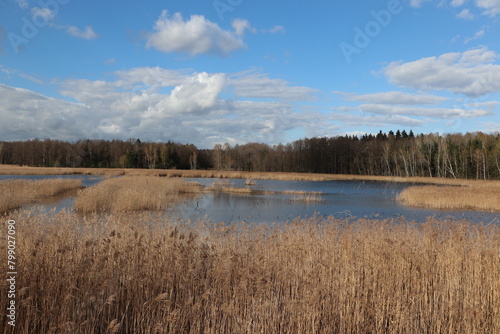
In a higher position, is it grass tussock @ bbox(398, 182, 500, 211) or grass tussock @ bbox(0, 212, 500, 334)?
grass tussock @ bbox(0, 212, 500, 334)

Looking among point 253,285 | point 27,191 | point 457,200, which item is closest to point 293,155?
point 457,200

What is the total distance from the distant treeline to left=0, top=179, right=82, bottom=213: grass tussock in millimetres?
50784

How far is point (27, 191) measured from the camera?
2222 cm

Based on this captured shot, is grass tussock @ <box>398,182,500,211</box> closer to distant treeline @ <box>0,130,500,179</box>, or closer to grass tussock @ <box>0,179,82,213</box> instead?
grass tussock @ <box>0,179,82,213</box>

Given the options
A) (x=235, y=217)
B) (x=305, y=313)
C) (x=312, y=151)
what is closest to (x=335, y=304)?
(x=305, y=313)

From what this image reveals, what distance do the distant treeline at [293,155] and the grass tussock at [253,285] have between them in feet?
210

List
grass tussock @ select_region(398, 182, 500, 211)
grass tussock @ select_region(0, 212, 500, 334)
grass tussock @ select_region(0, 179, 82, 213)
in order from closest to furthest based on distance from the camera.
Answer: grass tussock @ select_region(0, 212, 500, 334) < grass tussock @ select_region(0, 179, 82, 213) < grass tussock @ select_region(398, 182, 500, 211)

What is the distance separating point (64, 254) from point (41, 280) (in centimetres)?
66

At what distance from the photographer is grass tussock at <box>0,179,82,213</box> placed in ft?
57.1

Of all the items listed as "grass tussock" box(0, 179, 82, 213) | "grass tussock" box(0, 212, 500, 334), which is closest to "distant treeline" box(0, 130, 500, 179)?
"grass tussock" box(0, 179, 82, 213)

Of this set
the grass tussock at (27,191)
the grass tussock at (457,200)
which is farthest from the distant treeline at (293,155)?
the grass tussock at (27,191)

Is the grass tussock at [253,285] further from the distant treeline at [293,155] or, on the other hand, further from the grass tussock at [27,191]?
the distant treeline at [293,155]

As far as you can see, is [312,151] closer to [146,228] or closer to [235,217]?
[235,217]

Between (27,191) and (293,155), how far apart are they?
7499 cm
